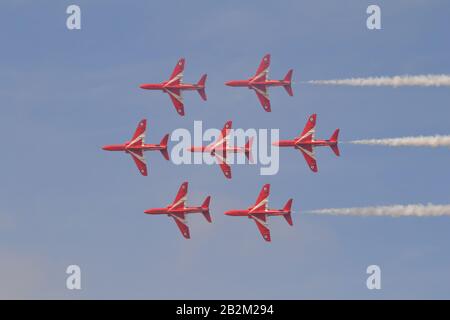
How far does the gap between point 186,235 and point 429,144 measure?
4432 cm

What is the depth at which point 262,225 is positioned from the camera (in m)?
184

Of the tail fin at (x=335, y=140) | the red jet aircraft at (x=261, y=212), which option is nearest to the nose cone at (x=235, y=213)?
the red jet aircraft at (x=261, y=212)

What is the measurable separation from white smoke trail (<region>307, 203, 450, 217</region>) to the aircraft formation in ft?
45.8

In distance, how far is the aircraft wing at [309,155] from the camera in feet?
615

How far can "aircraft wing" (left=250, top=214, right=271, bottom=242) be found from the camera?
184 meters

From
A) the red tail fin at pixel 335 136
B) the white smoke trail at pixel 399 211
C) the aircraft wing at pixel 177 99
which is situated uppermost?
the aircraft wing at pixel 177 99

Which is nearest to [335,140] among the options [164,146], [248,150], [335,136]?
[335,136]

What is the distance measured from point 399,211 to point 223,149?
38307mm

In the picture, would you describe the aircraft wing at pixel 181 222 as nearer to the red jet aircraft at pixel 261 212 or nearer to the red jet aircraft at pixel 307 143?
the red jet aircraft at pixel 261 212

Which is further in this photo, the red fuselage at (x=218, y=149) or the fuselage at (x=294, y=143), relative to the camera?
the fuselage at (x=294, y=143)

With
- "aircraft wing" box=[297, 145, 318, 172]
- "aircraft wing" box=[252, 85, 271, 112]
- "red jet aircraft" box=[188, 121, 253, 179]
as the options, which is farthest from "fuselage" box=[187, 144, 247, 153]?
"aircraft wing" box=[252, 85, 271, 112]

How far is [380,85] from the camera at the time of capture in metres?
180

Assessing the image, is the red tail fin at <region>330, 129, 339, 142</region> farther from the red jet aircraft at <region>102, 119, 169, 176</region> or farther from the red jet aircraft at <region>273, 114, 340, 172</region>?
the red jet aircraft at <region>102, 119, 169, 176</region>

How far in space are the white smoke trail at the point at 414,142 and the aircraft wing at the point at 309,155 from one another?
16.1m
